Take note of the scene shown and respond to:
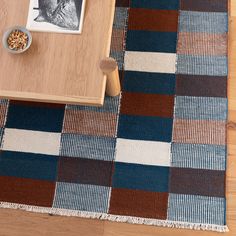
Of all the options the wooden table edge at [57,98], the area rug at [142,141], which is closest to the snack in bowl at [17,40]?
the wooden table edge at [57,98]

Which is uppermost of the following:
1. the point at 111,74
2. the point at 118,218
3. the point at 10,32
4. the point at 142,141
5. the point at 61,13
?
the point at 61,13

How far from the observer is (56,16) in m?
1.28

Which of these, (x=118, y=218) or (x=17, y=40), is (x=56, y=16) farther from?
(x=118, y=218)

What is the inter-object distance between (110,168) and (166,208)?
0.28m

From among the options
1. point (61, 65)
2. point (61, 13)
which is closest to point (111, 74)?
point (61, 65)

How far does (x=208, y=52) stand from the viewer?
5.26 ft

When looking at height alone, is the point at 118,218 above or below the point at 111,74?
below

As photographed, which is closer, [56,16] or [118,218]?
[56,16]

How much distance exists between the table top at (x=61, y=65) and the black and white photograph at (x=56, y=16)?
0.07 ft

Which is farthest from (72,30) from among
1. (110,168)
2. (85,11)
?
(110,168)

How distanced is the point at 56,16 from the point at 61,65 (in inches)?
7.7

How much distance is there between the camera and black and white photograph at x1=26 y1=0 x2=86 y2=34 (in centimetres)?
126

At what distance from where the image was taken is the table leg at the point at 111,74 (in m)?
1.21

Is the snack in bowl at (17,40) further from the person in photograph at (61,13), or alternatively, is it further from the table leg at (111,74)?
the table leg at (111,74)
